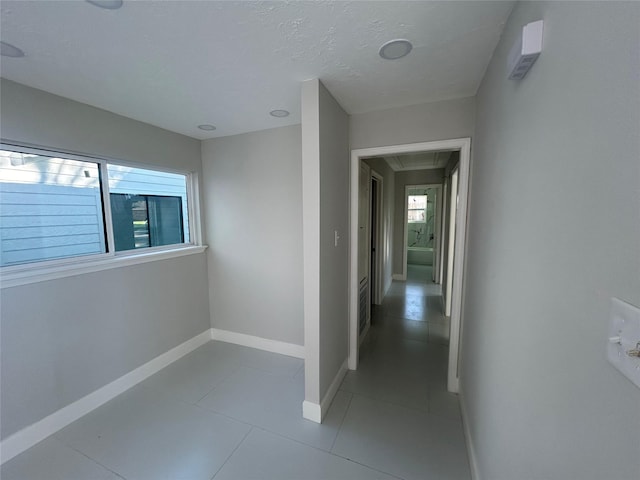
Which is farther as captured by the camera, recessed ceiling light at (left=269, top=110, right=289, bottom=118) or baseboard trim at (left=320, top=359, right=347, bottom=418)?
recessed ceiling light at (left=269, top=110, right=289, bottom=118)

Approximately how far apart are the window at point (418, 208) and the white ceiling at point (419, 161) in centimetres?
285

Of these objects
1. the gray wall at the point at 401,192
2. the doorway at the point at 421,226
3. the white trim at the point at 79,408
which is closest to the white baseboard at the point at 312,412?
the white trim at the point at 79,408

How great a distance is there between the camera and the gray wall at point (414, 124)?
2.01m

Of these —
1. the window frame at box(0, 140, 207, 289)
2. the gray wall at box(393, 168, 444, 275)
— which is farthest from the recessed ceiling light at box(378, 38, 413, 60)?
the gray wall at box(393, 168, 444, 275)

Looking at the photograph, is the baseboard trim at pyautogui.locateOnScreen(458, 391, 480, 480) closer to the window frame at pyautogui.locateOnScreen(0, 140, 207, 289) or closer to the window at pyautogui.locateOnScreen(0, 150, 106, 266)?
the window frame at pyautogui.locateOnScreen(0, 140, 207, 289)

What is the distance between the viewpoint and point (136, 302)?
238 cm

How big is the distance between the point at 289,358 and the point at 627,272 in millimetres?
2782

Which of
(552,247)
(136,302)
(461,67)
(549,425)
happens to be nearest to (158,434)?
(136,302)

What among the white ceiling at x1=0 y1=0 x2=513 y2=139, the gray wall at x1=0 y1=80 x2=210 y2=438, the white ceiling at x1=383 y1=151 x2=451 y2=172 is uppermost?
the white ceiling at x1=383 y1=151 x2=451 y2=172

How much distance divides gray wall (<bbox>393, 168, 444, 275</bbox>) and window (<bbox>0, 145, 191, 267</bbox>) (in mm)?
4760

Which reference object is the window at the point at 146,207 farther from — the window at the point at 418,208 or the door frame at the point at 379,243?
the window at the point at 418,208

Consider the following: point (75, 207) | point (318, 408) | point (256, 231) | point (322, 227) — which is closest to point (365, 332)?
point (318, 408)

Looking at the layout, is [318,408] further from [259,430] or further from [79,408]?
[79,408]

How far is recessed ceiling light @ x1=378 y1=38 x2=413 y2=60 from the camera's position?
1.34 metres
